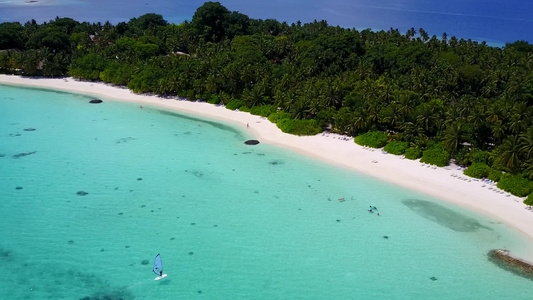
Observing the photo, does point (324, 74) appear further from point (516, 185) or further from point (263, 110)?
point (516, 185)

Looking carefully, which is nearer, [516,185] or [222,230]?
[222,230]

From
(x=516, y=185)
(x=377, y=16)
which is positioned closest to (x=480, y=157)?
(x=516, y=185)

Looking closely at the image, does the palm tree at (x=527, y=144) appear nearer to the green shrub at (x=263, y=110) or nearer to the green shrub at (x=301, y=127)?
the green shrub at (x=301, y=127)

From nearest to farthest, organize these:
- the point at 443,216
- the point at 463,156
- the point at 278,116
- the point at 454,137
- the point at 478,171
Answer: the point at 443,216, the point at 478,171, the point at 463,156, the point at 454,137, the point at 278,116

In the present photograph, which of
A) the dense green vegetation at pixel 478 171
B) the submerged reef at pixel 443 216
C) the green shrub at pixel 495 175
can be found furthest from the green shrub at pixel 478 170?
the submerged reef at pixel 443 216

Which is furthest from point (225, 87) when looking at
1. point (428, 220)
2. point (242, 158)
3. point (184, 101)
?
point (428, 220)

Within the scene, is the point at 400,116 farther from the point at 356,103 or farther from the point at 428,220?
the point at 428,220
